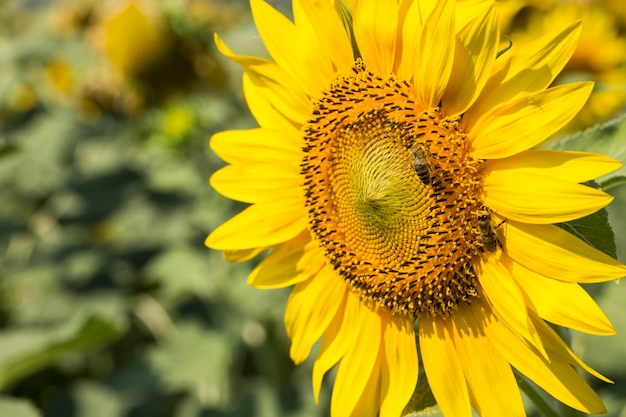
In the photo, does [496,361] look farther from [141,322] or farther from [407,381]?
[141,322]

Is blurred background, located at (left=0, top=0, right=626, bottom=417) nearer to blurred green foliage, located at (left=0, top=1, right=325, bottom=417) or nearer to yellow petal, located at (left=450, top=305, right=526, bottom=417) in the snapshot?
blurred green foliage, located at (left=0, top=1, right=325, bottom=417)

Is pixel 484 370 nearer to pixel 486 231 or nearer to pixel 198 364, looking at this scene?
pixel 486 231

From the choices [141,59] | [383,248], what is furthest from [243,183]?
[141,59]

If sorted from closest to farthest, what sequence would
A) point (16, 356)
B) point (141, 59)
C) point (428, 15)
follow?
1. point (428, 15)
2. point (16, 356)
3. point (141, 59)

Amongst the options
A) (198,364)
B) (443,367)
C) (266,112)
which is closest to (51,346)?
(198,364)

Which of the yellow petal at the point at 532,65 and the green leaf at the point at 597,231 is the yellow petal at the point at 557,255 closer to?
the green leaf at the point at 597,231

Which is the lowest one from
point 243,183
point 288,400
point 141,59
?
point 288,400

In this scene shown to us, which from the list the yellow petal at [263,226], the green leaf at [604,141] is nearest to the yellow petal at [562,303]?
the green leaf at [604,141]
